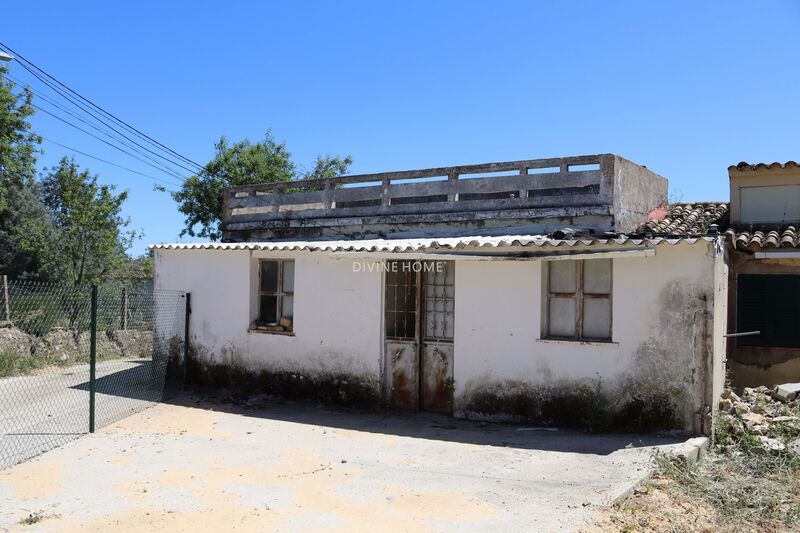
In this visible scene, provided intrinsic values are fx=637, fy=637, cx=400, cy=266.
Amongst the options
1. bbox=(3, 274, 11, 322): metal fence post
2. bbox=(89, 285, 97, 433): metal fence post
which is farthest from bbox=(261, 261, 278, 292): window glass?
bbox=(3, 274, 11, 322): metal fence post

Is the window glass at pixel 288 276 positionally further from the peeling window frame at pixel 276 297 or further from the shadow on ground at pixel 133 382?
the shadow on ground at pixel 133 382

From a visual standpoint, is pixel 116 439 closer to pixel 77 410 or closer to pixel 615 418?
pixel 77 410

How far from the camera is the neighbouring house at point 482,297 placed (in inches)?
322

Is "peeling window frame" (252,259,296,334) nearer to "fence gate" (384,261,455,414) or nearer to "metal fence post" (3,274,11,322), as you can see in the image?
"fence gate" (384,261,455,414)

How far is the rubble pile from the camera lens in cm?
753

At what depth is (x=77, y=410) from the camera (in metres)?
9.87

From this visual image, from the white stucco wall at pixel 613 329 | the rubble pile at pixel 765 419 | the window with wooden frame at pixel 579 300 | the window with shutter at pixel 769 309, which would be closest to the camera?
the rubble pile at pixel 765 419

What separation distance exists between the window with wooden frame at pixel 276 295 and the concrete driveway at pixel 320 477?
2.12m

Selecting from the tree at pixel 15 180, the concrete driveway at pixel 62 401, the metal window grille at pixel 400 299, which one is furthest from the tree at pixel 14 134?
the metal window grille at pixel 400 299

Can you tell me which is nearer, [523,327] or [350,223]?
[523,327]

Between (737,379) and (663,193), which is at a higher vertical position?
(663,193)

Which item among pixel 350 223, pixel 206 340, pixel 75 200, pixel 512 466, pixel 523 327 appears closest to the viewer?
pixel 512 466

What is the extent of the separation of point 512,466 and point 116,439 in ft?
16.6

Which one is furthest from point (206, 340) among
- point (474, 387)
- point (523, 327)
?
point (523, 327)
